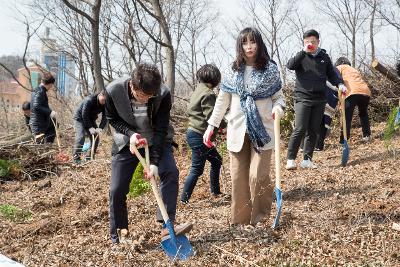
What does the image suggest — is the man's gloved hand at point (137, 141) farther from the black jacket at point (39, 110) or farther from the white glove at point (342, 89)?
the black jacket at point (39, 110)

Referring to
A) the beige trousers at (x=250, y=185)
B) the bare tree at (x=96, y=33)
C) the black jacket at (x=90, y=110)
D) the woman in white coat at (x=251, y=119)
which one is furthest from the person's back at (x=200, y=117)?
the bare tree at (x=96, y=33)

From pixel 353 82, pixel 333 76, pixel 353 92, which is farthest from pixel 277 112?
pixel 353 82

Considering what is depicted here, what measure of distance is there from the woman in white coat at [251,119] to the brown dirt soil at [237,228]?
0.77 ft

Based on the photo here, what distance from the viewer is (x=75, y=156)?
8.25 meters

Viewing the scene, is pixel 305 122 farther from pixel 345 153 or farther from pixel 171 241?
pixel 171 241

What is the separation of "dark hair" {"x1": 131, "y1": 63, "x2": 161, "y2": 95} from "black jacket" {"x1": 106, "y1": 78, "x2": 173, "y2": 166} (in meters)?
0.21

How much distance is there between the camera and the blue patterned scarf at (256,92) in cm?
362

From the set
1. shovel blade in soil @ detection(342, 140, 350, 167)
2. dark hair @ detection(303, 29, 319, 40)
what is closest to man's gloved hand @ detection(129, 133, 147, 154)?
dark hair @ detection(303, 29, 319, 40)

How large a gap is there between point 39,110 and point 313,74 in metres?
5.08

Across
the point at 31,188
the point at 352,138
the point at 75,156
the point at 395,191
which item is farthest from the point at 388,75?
the point at 31,188

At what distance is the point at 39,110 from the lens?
8.48 metres

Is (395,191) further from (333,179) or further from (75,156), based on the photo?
(75,156)

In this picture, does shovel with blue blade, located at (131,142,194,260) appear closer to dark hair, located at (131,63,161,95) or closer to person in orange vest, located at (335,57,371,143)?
dark hair, located at (131,63,161,95)

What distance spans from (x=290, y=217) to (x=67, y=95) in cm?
2589
